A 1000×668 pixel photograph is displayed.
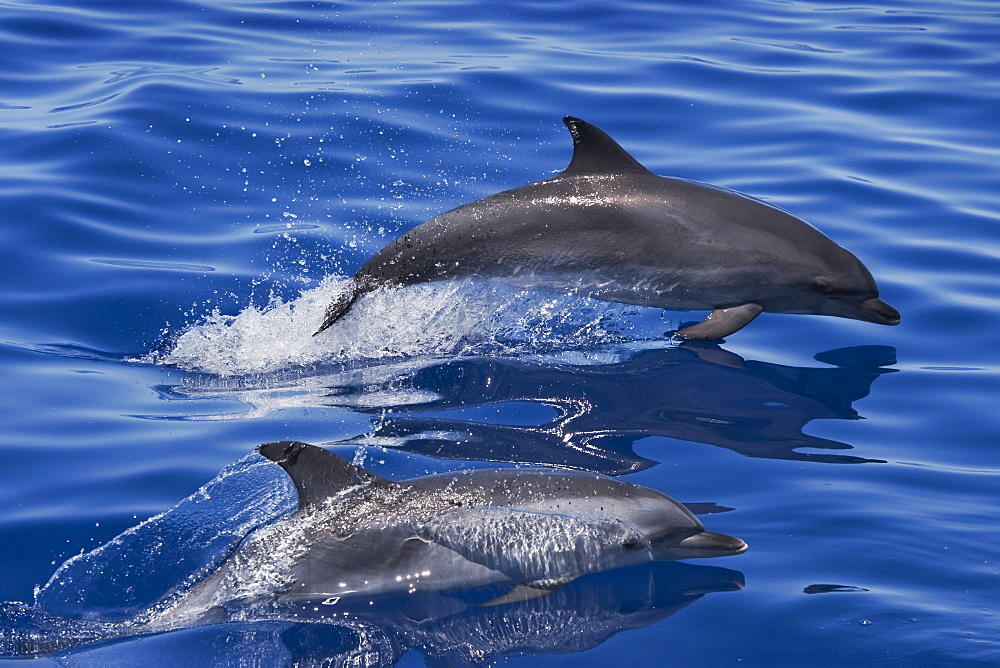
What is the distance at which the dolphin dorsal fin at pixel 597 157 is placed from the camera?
26.7 feet

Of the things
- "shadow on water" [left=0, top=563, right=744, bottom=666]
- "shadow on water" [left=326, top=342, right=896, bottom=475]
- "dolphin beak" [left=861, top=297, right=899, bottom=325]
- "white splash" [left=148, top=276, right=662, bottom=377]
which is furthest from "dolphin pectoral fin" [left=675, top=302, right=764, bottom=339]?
"shadow on water" [left=0, top=563, right=744, bottom=666]

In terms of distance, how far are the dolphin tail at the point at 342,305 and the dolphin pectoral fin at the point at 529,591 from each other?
270cm

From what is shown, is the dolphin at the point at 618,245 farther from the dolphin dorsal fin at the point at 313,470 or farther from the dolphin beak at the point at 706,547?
the dolphin dorsal fin at the point at 313,470

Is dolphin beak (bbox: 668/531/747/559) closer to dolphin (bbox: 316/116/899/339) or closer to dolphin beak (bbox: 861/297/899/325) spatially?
dolphin (bbox: 316/116/899/339)

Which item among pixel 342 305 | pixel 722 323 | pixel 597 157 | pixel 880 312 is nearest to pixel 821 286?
pixel 880 312

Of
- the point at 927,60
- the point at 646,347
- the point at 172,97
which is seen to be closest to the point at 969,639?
the point at 646,347

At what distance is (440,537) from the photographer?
208 inches

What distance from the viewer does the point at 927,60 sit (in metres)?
15.6

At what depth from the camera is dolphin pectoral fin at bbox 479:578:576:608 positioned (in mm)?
5238

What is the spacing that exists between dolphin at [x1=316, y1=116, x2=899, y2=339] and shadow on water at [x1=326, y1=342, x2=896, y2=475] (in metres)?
0.49

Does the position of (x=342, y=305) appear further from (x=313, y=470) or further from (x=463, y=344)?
(x=313, y=470)

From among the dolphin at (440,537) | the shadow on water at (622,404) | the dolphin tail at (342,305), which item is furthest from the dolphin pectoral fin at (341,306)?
the dolphin at (440,537)

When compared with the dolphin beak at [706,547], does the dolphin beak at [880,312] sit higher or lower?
higher

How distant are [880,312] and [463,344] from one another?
2.88m
